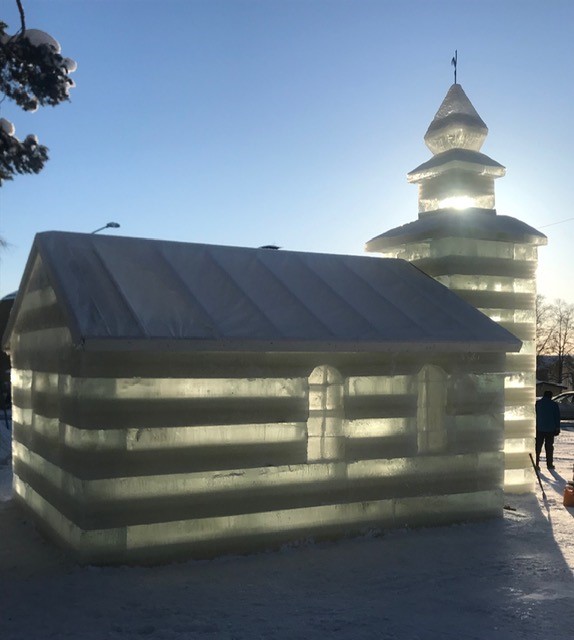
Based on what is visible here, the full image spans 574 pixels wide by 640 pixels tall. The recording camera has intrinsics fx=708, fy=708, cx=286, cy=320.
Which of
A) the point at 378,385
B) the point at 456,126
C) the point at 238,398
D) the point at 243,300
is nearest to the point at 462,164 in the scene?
the point at 456,126

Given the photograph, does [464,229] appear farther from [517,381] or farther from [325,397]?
[325,397]

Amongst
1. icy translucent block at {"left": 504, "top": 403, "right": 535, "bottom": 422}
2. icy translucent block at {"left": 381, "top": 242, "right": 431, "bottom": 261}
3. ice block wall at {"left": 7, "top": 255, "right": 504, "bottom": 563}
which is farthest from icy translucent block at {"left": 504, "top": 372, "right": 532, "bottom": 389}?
icy translucent block at {"left": 381, "top": 242, "right": 431, "bottom": 261}

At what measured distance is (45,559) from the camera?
9.09 metres

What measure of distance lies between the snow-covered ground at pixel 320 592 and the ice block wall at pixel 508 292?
3.26 m

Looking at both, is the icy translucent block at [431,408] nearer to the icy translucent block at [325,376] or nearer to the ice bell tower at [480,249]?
the icy translucent block at [325,376]

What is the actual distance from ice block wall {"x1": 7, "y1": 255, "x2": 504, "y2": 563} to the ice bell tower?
7.79 feet

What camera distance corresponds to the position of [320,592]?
795 centimetres

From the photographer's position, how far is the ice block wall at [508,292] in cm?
1338

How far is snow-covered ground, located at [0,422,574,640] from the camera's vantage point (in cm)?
688

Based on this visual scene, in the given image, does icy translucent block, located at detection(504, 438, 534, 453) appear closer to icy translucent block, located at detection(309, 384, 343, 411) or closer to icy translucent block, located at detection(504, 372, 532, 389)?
icy translucent block, located at detection(504, 372, 532, 389)

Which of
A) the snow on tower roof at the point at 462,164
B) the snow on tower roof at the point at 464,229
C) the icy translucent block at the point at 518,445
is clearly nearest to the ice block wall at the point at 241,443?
the icy translucent block at the point at 518,445

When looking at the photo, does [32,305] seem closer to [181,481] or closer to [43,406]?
[43,406]

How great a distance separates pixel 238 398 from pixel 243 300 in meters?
1.47

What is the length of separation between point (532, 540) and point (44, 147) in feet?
45.7
